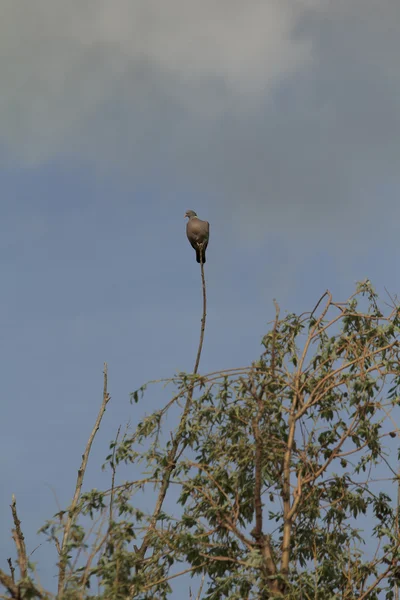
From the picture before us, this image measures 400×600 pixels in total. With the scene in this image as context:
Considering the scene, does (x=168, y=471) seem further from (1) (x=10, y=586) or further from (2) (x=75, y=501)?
(1) (x=10, y=586)

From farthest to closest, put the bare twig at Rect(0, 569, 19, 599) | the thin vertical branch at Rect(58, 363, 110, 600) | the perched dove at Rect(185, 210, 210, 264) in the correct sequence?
the perched dove at Rect(185, 210, 210, 264), the thin vertical branch at Rect(58, 363, 110, 600), the bare twig at Rect(0, 569, 19, 599)

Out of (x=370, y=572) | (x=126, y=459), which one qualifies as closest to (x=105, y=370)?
(x=126, y=459)

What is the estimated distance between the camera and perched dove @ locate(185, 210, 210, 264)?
1446cm

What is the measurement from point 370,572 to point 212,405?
8.25 feet

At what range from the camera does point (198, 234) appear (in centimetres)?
1447

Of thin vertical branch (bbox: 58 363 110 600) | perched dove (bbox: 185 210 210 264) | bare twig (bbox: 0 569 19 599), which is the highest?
perched dove (bbox: 185 210 210 264)

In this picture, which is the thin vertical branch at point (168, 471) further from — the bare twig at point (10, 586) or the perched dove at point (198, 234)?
the perched dove at point (198, 234)

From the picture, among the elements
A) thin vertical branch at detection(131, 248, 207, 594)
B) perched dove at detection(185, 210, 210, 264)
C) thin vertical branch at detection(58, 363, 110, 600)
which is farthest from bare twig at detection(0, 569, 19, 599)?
perched dove at detection(185, 210, 210, 264)

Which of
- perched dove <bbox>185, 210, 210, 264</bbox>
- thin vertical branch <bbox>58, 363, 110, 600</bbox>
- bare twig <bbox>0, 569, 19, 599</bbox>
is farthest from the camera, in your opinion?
perched dove <bbox>185, 210, 210, 264</bbox>

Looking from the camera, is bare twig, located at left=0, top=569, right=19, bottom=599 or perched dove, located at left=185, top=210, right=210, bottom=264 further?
perched dove, located at left=185, top=210, right=210, bottom=264

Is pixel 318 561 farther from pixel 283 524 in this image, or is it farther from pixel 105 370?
pixel 105 370

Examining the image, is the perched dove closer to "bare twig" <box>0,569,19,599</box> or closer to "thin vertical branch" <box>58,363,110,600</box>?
"thin vertical branch" <box>58,363,110,600</box>

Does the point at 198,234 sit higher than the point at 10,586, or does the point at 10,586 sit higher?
the point at 198,234

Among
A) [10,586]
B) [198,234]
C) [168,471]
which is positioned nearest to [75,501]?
[168,471]
